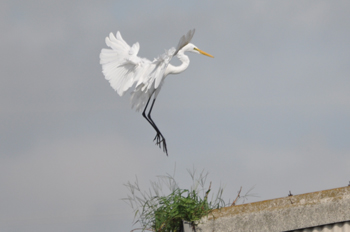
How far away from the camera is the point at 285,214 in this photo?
18.8 feet

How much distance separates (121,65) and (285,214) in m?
5.44

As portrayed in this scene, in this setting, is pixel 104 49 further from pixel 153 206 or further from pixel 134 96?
pixel 153 206

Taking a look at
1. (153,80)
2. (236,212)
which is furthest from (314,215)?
(153,80)

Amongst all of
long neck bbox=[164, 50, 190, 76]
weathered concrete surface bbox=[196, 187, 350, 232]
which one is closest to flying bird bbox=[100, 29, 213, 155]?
long neck bbox=[164, 50, 190, 76]

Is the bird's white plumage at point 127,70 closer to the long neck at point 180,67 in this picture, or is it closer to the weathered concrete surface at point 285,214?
the long neck at point 180,67

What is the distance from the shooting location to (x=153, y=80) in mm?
9125

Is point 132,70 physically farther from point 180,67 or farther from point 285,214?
point 285,214

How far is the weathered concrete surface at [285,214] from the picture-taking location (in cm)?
555

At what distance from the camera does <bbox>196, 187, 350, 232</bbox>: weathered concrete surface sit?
218 inches

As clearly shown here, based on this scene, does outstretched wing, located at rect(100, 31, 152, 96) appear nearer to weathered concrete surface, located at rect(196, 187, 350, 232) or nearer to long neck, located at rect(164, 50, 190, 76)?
long neck, located at rect(164, 50, 190, 76)

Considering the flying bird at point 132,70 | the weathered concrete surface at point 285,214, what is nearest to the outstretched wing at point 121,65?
the flying bird at point 132,70

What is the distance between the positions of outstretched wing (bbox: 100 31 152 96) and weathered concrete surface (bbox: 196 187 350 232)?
14.1ft

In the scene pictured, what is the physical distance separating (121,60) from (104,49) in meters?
0.48

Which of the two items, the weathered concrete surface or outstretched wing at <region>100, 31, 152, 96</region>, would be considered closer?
the weathered concrete surface
